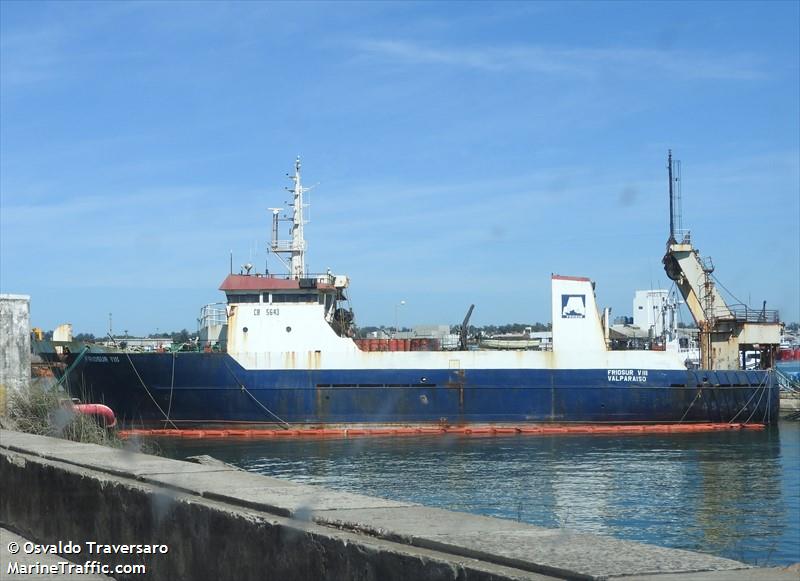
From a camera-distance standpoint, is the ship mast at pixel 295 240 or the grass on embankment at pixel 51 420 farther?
the ship mast at pixel 295 240

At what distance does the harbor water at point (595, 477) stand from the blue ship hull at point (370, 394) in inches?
42.9

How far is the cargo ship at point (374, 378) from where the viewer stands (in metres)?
26.5

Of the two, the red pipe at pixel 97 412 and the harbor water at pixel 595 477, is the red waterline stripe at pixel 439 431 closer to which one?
the harbor water at pixel 595 477

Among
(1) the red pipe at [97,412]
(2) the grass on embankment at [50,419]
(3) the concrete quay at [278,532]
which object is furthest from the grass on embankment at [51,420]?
(3) the concrete quay at [278,532]

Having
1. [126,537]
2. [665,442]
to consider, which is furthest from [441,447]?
[126,537]

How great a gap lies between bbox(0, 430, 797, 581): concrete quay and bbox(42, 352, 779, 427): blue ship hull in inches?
807

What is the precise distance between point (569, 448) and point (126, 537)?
19776 mm

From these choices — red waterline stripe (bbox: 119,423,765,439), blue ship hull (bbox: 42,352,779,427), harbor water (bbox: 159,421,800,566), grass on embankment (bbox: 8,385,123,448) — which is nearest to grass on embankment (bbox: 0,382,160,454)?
grass on embankment (bbox: 8,385,123,448)

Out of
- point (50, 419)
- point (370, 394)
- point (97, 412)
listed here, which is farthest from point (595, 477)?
point (50, 419)

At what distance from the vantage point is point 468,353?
27.2m

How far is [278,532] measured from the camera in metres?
3.67

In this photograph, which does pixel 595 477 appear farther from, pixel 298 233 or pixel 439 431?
pixel 298 233

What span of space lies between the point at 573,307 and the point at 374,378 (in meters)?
6.27

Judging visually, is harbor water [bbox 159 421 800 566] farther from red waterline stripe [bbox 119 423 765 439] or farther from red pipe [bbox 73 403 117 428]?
red pipe [bbox 73 403 117 428]
